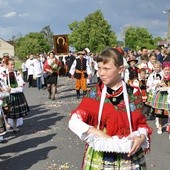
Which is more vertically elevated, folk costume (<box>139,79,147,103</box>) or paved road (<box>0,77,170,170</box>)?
folk costume (<box>139,79,147,103</box>)

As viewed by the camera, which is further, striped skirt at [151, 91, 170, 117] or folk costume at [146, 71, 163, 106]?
folk costume at [146, 71, 163, 106]

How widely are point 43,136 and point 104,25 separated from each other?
63786mm

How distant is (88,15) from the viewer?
7181 centimetres

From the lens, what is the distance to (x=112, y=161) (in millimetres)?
2928

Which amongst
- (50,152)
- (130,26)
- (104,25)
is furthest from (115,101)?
(130,26)

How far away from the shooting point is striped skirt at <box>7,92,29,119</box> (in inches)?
329

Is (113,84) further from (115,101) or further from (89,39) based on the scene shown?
(89,39)

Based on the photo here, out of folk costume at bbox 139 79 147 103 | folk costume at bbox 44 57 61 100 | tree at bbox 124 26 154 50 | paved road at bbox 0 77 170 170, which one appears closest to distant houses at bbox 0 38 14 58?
tree at bbox 124 26 154 50

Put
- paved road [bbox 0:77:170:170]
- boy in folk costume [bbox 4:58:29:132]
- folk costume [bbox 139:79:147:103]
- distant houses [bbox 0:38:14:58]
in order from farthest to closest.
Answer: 1. distant houses [bbox 0:38:14:58]
2. folk costume [bbox 139:79:147:103]
3. boy in folk costume [bbox 4:58:29:132]
4. paved road [bbox 0:77:170:170]

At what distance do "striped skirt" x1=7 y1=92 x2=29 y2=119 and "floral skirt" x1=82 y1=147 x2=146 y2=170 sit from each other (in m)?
5.59

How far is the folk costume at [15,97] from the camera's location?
819 centimetres

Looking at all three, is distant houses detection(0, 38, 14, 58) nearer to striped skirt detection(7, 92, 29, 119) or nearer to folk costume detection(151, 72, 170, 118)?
striped skirt detection(7, 92, 29, 119)

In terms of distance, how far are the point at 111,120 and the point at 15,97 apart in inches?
230

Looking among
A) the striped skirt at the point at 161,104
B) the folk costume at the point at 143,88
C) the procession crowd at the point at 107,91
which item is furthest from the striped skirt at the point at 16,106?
the striped skirt at the point at 161,104
